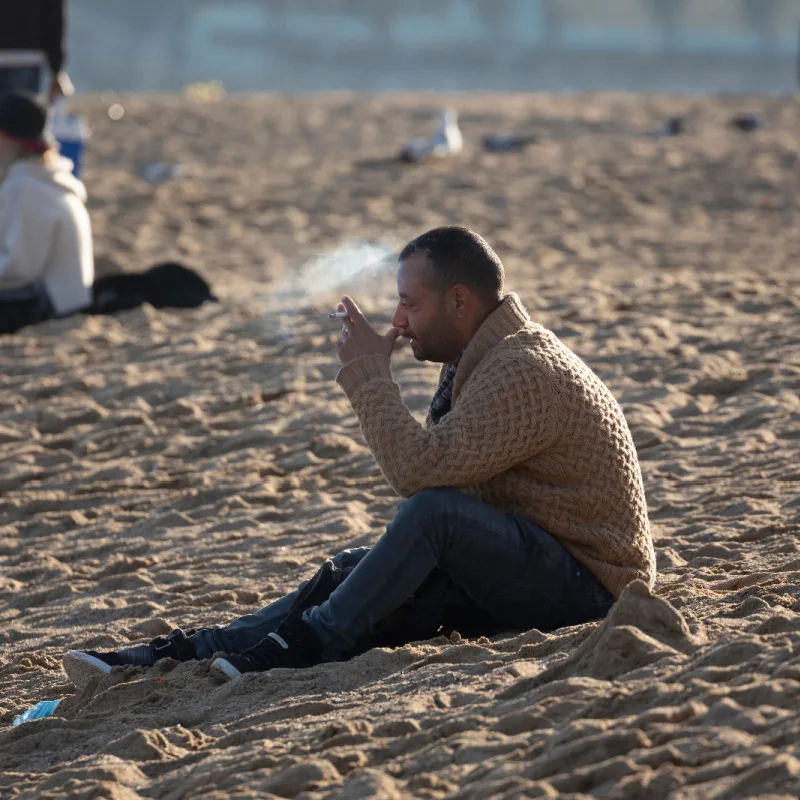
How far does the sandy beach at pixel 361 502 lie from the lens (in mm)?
2695

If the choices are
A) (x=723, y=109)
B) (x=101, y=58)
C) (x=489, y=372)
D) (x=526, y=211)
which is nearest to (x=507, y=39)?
(x=101, y=58)

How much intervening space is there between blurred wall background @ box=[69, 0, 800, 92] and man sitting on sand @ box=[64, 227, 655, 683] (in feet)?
144

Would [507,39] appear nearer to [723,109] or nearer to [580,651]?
[723,109]

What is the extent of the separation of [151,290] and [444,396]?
4922 mm

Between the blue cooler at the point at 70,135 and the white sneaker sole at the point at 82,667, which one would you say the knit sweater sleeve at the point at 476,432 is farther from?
the blue cooler at the point at 70,135

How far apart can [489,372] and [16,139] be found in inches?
189

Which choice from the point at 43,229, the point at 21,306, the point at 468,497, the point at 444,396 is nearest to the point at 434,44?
the point at 21,306

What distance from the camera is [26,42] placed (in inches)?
419

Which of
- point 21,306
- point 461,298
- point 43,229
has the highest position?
point 461,298

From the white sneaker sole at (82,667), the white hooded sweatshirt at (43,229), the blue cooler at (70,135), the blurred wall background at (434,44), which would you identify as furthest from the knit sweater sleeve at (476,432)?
the blurred wall background at (434,44)

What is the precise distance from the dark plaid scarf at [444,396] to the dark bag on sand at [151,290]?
4773 mm

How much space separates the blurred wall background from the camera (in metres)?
51.2

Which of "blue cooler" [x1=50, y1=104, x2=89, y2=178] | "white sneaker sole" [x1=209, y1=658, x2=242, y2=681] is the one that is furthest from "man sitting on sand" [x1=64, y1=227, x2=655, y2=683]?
"blue cooler" [x1=50, y1=104, x2=89, y2=178]

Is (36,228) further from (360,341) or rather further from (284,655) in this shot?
(284,655)
